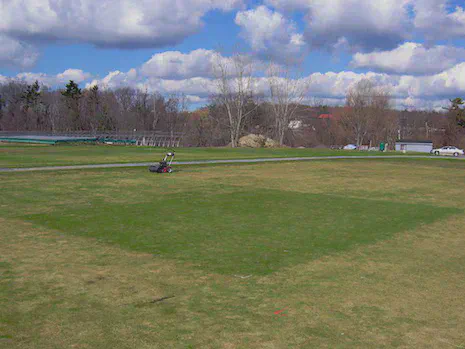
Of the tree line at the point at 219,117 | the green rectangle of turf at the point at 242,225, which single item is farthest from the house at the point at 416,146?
the green rectangle of turf at the point at 242,225

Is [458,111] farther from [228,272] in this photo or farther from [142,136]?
[228,272]

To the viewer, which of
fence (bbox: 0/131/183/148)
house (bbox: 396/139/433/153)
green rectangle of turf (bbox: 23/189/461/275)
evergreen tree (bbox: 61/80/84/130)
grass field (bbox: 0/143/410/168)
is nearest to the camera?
green rectangle of turf (bbox: 23/189/461/275)

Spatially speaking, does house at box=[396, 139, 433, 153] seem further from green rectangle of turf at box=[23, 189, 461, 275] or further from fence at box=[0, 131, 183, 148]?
green rectangle of turf at box=[23, 189, 461, 275]

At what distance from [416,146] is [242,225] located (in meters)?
86.7

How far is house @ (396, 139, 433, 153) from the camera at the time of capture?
88.9 meters

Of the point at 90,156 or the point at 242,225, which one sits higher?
the point at 90,156

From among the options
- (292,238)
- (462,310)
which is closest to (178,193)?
(292,238)

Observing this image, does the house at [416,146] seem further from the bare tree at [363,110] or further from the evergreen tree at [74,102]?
the evergreen tree at [74,102]

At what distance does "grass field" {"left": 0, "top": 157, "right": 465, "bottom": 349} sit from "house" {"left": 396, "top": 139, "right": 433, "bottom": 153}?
78.4 m

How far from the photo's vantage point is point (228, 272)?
8.10 m

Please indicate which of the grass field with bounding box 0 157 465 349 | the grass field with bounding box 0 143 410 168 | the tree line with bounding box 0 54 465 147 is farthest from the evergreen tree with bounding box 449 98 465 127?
the grass field with bounding box 0 157 465 349

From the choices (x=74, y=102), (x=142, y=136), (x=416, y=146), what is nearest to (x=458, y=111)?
(x=416, y=146)

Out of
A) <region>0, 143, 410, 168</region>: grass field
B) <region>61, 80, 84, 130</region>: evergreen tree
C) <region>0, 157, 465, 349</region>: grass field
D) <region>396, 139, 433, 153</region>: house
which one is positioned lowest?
<region>0, 157, 465, 349</region>: grass field

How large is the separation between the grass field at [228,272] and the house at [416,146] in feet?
257
